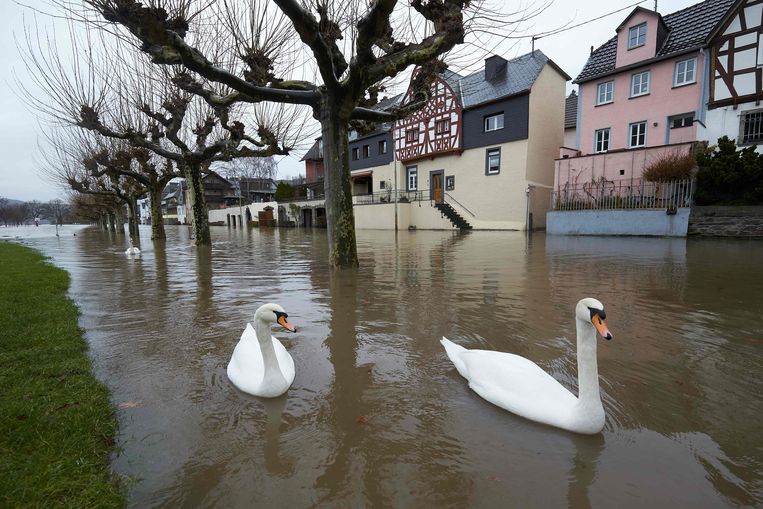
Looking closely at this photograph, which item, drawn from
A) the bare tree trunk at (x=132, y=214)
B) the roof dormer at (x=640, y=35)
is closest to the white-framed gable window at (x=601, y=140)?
the roof dormer at (x=640, y=35)

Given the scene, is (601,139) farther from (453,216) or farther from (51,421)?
(51,421)

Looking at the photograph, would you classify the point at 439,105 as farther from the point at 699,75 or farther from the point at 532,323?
the point at 532,323

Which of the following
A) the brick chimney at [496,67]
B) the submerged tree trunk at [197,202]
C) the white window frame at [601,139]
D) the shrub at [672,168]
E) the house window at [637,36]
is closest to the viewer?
the submerged tree trunk at [197,202]

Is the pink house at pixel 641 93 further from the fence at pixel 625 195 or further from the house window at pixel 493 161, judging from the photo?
the house window at pixel 493 161

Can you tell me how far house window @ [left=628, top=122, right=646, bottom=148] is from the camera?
21.2 meters

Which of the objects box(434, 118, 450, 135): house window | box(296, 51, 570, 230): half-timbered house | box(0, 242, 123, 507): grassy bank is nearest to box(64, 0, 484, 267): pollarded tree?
box(0, 242, 123, 507): grassy bank

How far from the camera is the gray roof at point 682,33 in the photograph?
1892cm

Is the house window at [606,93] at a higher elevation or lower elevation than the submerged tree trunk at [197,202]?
higher

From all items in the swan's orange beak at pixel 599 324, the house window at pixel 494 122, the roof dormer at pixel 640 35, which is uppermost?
the roof dormer at pixel 640 35

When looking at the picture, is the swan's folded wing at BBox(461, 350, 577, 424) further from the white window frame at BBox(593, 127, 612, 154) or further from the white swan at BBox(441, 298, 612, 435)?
the white window frame at BBox(593, 127, 612, 154)

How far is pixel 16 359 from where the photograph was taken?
3719 mm

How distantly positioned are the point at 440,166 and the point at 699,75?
16.4 m

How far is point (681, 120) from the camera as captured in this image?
19.8 meters

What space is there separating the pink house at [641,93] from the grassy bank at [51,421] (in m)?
22.6
